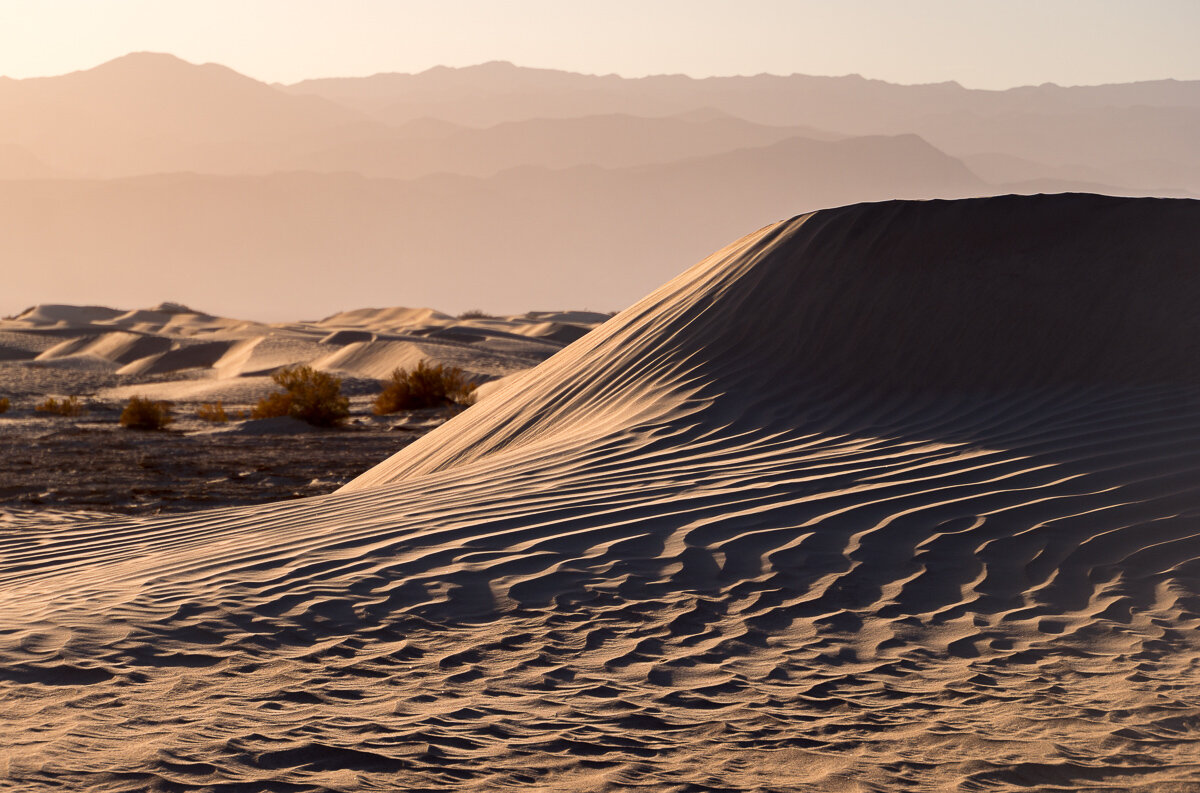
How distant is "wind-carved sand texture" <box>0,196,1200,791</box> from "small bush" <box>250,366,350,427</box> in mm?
7405

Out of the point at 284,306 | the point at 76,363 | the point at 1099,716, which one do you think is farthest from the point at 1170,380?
the point at 284,306

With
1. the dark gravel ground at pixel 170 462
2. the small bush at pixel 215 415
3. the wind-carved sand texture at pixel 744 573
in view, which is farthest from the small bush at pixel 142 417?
the wind-carved sand texture at pixel 744 573

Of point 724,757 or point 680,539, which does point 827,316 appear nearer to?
point 680,539

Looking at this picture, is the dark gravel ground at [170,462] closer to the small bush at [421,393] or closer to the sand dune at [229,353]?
the small bush at [421,393]

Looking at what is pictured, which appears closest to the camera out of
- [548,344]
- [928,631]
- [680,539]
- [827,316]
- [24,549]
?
[928,631]

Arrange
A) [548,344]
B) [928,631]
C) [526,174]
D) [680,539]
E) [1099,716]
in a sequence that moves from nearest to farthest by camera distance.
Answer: [1099,716], [928,631], [680,539], [548,344], [526,174]

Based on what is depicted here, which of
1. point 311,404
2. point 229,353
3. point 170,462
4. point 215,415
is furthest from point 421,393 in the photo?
point 229,353

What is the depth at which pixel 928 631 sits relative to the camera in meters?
4.12

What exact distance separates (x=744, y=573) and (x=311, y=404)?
1200 centimetres

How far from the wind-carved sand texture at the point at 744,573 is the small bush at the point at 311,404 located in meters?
7.40

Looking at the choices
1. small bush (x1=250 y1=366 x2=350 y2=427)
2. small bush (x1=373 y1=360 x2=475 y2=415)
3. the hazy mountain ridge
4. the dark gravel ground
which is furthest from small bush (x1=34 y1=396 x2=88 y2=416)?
the hazy mountain ridge

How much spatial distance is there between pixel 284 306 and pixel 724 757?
114689mm

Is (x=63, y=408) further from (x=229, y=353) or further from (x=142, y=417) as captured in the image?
(x=229, y=353)

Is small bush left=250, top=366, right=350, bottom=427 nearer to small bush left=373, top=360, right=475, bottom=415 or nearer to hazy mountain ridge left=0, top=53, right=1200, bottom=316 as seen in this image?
small bush left=373, top=360, right=475, bottom=415
